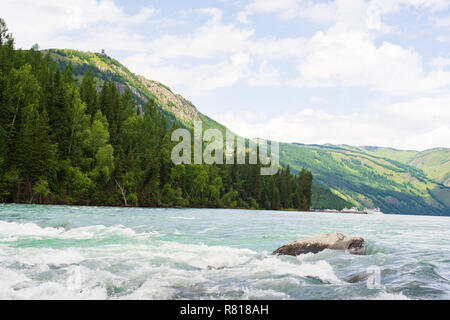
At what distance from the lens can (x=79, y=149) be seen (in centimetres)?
8588

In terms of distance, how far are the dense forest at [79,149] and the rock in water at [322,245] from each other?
192 ft

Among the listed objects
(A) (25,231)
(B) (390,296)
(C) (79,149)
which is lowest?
(A) (25,231)

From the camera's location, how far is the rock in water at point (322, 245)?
19219 millimetres

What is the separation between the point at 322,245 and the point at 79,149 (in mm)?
75949

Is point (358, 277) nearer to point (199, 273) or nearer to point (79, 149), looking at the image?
point (199, 273)

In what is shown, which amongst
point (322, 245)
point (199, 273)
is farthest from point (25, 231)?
point (322, 245)

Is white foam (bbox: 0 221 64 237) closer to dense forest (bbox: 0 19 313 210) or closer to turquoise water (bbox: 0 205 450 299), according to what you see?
turquoise water (bbox: 0 205 450 299)

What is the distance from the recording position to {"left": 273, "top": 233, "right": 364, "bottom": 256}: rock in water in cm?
1922

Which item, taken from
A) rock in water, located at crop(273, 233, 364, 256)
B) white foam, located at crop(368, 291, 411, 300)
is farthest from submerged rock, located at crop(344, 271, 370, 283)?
rock in water, located at crop(273, 233, 364, 256)

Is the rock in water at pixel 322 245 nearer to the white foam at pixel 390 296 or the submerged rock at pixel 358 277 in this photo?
the submerged rock at pixel 358 277

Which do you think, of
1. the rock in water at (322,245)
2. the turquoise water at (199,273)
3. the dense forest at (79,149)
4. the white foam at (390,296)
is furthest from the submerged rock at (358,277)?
the dense forest at (79,149)

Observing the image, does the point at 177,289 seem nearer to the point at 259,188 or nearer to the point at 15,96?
the point at 15,96
